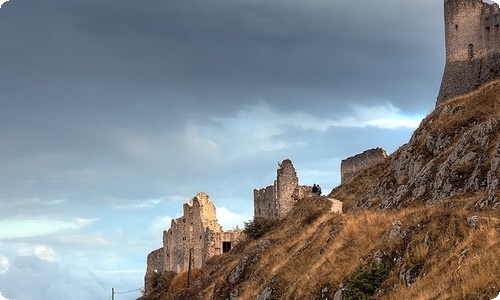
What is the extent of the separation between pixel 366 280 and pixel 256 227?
1582 inches

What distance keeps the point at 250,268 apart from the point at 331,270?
16263 mm

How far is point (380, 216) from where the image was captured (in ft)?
102

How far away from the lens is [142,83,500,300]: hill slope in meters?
22.2

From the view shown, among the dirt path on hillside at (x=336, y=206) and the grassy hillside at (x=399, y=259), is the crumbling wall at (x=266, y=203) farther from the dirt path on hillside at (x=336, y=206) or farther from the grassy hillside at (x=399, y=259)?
the grassy hillside at (x=399, y=259)

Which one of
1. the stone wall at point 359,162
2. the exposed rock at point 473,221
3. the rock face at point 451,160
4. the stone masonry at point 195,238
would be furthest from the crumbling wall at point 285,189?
the exposed rock at point 473,221

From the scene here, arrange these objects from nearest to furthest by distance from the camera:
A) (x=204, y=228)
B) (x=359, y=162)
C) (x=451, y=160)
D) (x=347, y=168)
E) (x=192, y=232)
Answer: (x=451, y=160) → (x=359, y=162) → (x=347, y=168) → (x=204, y=228) → (x=192, y=232)

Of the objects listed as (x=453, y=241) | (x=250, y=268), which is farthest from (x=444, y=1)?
(x=453, y=241)

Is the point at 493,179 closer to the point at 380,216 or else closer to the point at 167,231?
the point at 380,216

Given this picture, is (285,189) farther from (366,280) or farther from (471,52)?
(366,280)

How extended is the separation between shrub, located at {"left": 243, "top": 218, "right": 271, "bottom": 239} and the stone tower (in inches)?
650

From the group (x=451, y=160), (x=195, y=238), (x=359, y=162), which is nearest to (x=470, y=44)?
(x=359, y=162)

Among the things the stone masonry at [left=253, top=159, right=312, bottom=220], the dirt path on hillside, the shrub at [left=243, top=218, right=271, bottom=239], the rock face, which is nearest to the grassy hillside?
the rock face

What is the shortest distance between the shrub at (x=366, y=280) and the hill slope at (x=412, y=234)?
0.03 meters

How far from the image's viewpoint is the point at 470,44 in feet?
199
